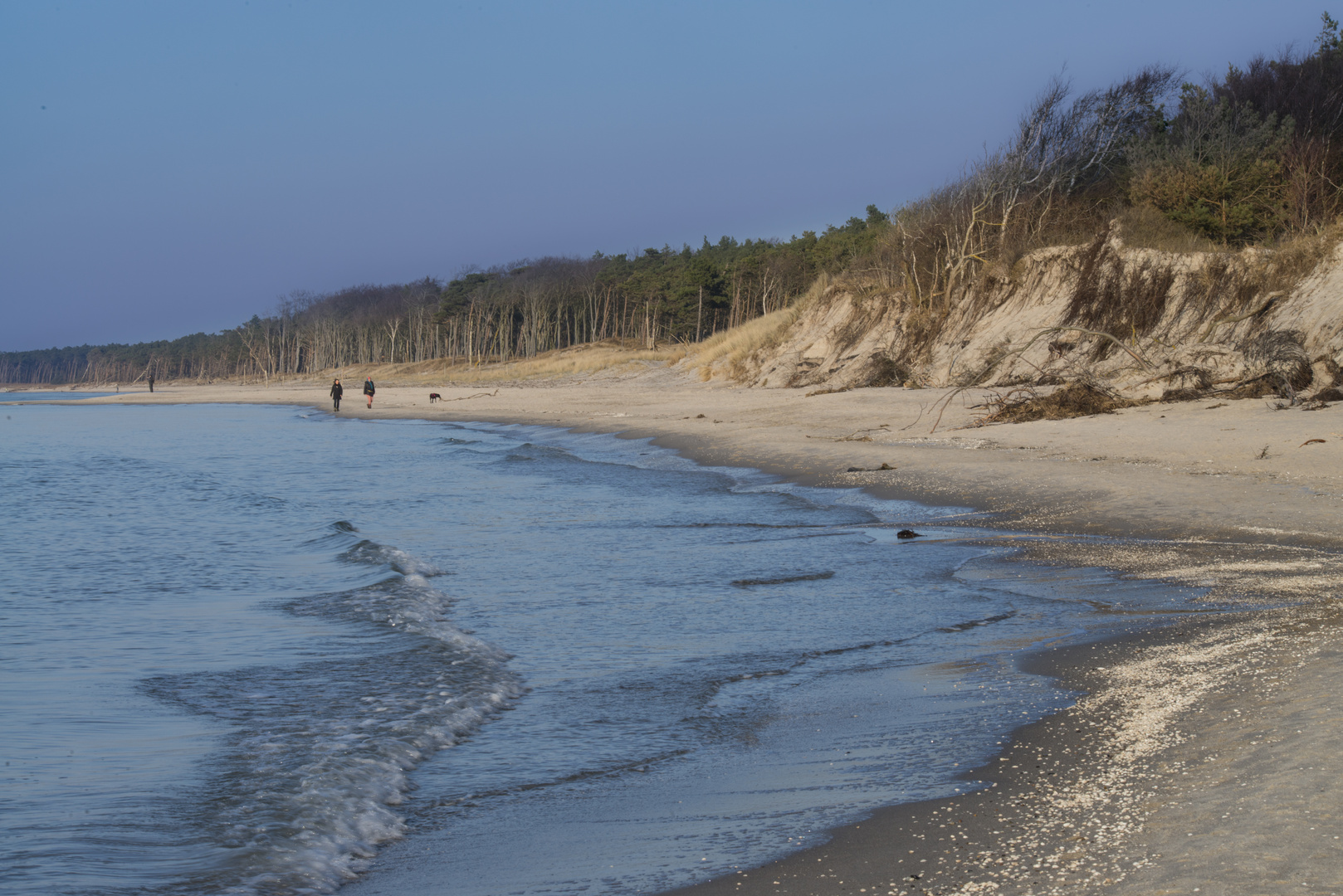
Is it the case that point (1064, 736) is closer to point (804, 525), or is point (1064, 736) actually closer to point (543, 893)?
point (543, 893)

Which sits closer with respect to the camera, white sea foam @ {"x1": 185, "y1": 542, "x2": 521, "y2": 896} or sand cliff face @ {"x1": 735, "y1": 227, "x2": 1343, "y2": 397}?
white sea foam @ {"x1": 185, "y1": 542, "x2": 521, "y2": 896}

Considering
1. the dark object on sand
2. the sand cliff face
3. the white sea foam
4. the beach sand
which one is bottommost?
the white sea foam

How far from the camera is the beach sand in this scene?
2.71 m

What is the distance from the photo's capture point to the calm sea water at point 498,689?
341 centimetres

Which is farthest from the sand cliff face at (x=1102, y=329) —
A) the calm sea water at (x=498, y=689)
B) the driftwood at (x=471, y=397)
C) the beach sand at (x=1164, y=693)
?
the driftwood at (x=471, y=397)

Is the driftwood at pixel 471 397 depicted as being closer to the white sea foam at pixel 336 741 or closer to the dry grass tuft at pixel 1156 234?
the dry grass tuft at pixel 1156 234


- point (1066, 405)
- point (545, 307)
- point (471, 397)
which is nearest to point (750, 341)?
point (471, 397)

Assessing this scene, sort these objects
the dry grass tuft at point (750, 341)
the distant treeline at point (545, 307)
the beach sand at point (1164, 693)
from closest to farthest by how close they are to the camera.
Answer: the beach sand at point (1164, 693)
the dry grass tuft at point (750, 341)
the distant treeline at point (545, 307)

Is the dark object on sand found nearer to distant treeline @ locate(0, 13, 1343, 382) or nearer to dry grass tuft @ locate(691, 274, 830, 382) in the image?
distant treeline @ locate(0, 13, 1343, 382)

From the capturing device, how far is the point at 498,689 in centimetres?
540

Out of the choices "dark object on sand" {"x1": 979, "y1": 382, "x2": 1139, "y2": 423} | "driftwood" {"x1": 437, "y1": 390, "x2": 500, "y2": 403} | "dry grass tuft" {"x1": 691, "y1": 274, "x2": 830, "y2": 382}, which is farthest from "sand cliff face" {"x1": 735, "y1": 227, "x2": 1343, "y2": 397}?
"driftwood" {"x1": 437, "y1": 390, "x2": 500, "y2": 403}

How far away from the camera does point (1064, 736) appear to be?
Result: 3.94 metres

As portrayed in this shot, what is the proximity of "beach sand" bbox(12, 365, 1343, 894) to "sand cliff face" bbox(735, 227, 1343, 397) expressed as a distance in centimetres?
219

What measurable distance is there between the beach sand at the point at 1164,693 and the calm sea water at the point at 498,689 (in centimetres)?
31
